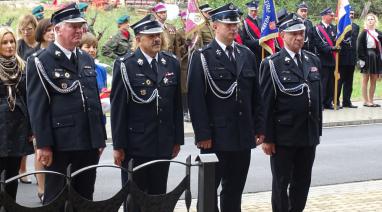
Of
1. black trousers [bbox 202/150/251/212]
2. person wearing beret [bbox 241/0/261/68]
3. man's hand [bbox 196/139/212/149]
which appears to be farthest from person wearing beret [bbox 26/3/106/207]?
person wearing beret [bbox 241/0/261/68]

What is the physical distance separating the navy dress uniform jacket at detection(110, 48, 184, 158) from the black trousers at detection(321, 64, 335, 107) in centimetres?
1166

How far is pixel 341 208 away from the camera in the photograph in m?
9.38

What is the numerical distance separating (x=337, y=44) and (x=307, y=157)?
1078cm

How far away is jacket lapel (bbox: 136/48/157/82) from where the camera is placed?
24.3 ft

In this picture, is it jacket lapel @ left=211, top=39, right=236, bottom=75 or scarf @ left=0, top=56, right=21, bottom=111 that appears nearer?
jacket lapel @ left=211, top=39, right=236, bottom=75

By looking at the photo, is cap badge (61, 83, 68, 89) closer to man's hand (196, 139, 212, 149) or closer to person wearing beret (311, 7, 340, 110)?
man's hand (196, 139, 212, 149)

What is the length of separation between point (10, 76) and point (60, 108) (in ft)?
5.59

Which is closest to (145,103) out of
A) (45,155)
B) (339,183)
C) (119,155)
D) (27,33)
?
(119,155)

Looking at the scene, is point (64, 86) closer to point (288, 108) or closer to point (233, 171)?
point (233, 171)

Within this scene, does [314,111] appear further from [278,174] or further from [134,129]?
[134,129]

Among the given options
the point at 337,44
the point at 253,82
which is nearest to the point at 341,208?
the point at 253,82

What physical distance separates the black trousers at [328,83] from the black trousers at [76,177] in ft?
39.8

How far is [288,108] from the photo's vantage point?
8070 mm

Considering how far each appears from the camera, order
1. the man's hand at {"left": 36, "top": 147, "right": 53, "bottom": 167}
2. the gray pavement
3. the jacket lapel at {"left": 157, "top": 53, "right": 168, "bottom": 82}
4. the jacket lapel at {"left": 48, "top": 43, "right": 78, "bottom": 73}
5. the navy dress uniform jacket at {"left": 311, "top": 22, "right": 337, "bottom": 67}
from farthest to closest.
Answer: the navy dress uniform jacket at {"left": 311, "top": 22, "right": 337, "bottom": 67}
the gray pavement
the jacket lapel at {"left": 157, "top": 53, "right": 168, "bottom": 82}
the jacket lapel at {"left": 48, "top": 43, "right": 78, "bottom": 73}
the man's hand at {"left": 36, "top": 147, "right": 53, "bottom": 167}
